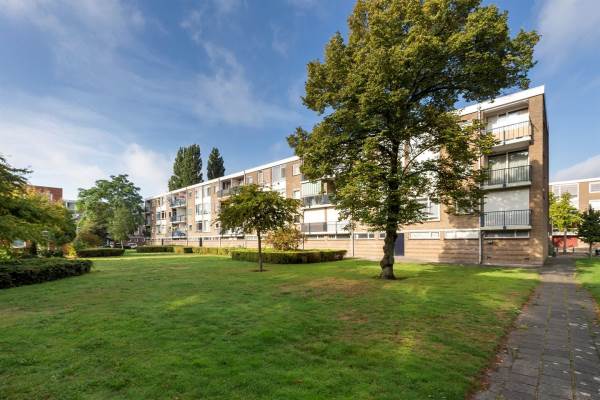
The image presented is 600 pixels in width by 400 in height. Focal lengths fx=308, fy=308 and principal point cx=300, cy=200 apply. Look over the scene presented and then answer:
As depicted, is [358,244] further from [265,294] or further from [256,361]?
[256,361]

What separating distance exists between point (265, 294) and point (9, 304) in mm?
7764

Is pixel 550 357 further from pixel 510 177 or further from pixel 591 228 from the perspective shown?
pixel 591 228

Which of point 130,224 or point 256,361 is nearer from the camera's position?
point 256,361

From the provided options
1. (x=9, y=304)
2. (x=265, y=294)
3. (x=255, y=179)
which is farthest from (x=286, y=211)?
(x=255, y=179)

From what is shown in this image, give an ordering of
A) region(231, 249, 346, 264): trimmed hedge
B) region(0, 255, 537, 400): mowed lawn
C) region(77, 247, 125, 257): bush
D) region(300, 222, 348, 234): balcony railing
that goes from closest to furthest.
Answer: region(0, 255, 537, 400): mowed lawn < region(231, 249, 346, 264): trimmed hedge < region(300, 222, 348, 234): balcony railing < region(77, 247, 125, 257): bush

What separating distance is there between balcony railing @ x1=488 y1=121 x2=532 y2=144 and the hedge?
1086 inches

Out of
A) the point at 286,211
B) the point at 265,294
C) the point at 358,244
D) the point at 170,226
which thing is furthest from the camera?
the point at 170,226

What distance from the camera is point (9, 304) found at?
940 centimetres

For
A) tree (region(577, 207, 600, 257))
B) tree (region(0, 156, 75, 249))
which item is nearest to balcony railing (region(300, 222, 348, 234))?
tree (region(577, 207, 600, 257))

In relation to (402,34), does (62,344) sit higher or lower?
lower

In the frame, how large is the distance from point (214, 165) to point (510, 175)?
191 ft

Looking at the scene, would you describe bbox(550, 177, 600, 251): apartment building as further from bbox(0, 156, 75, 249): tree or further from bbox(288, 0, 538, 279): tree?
bbox(0, 156, 75, 249): tree

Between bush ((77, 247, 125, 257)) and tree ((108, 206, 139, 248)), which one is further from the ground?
tree ((108, 206, 139, 248))

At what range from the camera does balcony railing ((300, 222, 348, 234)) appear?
3348 cm
